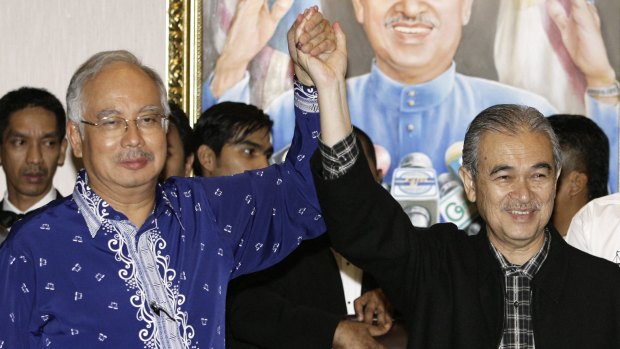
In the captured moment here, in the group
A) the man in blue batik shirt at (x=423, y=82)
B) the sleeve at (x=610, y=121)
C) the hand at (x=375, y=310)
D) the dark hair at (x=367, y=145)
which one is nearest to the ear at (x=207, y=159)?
the dark hair at (x=367, y=145)

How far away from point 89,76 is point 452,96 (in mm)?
2249

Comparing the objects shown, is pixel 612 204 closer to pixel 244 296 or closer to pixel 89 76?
pixel 244 296

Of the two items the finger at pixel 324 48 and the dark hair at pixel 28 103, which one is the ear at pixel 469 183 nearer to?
the finger at pixel 324 48

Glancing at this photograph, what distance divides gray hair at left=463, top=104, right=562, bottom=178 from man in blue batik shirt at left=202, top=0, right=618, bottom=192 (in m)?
1.76

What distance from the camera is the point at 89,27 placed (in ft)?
15.1

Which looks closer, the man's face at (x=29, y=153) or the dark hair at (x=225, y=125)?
the dark hair at (x=225, y=125)

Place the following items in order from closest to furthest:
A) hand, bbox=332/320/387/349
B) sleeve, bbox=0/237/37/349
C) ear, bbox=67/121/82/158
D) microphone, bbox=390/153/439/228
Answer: sleeve, bbox=0/237/37/349
ear, bbox=67/121/82/158
hand, bbox=332/320/387/349
microphone, bbox=390/153/439/228

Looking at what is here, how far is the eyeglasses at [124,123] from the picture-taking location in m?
2.43

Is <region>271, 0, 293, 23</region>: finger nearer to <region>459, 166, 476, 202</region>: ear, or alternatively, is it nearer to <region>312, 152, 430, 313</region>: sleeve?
<region>459, 166, 476, 202</region>: ear

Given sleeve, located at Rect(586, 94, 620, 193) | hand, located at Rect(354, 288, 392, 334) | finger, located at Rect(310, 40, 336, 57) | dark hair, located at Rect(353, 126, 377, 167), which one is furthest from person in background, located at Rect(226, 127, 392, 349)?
sleeve, located at Rect(586, 94, 620, 193)

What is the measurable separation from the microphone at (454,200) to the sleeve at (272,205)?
1.81 m

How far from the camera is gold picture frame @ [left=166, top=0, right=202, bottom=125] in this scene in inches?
179

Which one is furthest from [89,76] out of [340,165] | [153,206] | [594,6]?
[594,6]

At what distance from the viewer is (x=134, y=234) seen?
246cm
